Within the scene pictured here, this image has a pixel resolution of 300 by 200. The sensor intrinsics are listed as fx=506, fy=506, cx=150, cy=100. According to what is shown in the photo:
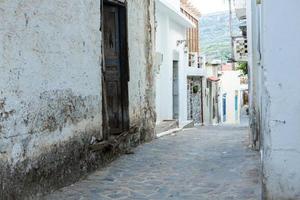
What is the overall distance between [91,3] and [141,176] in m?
2.65

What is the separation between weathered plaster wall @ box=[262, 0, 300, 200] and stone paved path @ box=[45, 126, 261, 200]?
92 centimetres

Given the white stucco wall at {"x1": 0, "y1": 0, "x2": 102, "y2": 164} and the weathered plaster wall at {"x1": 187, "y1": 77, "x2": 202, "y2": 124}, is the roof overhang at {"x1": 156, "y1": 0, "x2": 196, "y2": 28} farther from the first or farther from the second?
the white stucco wall at {"x1": 0, "y1": 0, "x2": 102, "y2": 164}

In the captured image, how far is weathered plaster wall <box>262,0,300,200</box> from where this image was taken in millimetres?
4852

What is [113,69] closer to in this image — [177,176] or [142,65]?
[142,65]

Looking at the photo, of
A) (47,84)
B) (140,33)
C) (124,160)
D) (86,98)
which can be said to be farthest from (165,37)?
(47,84)

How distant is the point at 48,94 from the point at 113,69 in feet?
10.5

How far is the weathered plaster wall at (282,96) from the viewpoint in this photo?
191 inches

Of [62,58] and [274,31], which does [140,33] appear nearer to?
[62,58]

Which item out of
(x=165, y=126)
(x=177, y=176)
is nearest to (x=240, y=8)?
(x=165, y=126)

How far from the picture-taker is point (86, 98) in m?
7.24

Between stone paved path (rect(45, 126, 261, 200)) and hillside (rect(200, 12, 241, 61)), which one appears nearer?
stone paved path (rect(45, 126, 261, 200))

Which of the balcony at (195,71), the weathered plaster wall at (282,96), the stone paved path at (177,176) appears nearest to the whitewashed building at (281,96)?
the weathered plaster wall at (282,96)

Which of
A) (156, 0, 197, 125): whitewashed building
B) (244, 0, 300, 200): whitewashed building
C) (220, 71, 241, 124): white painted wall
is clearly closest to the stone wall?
(244, 0, 300, 200): whitewashed building

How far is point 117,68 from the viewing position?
9.22 meters
